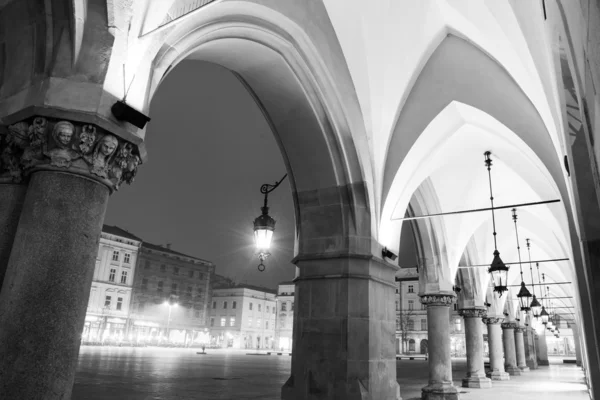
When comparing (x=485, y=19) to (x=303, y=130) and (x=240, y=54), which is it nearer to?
(x=303, y=130)

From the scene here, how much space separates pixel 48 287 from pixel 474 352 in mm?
16272

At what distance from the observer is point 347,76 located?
7.96 metres

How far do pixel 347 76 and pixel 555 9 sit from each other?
16.8 feet

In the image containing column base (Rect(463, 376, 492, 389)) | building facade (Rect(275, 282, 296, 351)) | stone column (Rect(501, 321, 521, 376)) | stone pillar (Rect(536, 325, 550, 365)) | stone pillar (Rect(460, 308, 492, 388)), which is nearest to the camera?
column base (Rect(463, 376, 492, 389))

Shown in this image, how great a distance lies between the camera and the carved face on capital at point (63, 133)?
340 centimetres

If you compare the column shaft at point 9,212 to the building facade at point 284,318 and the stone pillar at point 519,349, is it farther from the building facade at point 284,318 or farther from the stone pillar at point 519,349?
the building facade at point 284,318

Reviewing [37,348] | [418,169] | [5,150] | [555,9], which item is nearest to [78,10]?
[5,150]

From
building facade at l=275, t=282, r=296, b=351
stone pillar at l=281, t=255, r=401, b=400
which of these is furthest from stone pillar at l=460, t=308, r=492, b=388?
building facade at l=275, t=282, r=296, b=351

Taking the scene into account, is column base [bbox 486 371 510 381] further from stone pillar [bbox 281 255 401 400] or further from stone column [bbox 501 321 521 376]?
stone pillar [bbox 281 255 401 400]

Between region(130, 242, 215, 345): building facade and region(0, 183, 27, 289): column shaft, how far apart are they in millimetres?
56921

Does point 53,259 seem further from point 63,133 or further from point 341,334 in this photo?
point 341,334

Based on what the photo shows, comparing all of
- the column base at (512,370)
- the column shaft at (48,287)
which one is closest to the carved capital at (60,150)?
the column shaft at (48,287)

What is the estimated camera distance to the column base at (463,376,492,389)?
1555cm

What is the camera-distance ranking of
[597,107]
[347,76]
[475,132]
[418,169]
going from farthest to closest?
[475,132]
[418,169]
[347,76]
[597,107]
